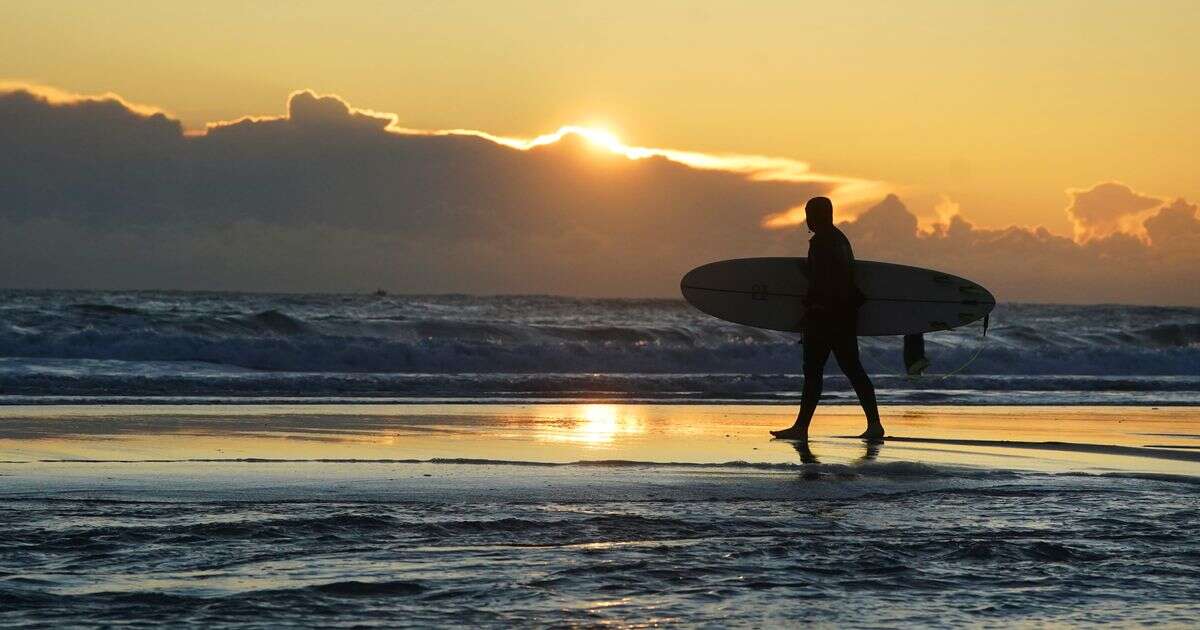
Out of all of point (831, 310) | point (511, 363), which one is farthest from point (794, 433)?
point (511, 363)

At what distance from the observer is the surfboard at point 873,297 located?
46.1ft

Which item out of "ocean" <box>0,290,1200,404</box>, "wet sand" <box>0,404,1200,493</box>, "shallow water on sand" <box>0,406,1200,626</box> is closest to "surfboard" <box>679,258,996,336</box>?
"wet sand" <box>0,404,1200,493</box>

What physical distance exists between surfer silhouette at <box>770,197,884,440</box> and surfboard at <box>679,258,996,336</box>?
6.68 feet

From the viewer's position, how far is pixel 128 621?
14.4ft

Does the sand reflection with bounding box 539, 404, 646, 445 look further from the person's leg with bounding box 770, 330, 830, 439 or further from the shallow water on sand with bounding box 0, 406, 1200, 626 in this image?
the person's leg with bounding box 770, 330, 830, 439

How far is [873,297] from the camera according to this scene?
14109 millimetres

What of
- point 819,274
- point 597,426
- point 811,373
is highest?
point 819,274

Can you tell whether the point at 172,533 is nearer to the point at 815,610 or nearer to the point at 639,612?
the point at 639,612

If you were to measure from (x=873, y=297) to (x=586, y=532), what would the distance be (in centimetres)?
849

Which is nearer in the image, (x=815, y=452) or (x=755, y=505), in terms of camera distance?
(x=755, y=505)

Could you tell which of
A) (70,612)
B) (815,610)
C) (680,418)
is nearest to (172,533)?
(70,612)

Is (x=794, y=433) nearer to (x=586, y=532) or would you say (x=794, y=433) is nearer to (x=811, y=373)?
(x=811, y=373)

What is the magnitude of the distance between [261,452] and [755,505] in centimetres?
434

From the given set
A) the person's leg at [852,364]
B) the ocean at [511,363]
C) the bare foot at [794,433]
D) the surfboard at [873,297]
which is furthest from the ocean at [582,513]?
the ocean at [511,363]
